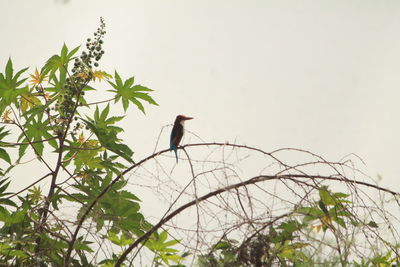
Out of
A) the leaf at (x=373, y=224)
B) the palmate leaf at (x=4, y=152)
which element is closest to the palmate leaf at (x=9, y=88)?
the palmate leaf at (x=4, y=152)

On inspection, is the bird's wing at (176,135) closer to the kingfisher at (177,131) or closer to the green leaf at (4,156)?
the kingfisher at (177,131)

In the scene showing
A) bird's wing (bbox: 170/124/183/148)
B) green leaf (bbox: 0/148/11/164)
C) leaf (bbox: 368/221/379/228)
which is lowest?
leaf (bbox: 368/221/379/228)

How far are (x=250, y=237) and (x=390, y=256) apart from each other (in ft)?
4.40

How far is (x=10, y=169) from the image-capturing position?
2764 millimetres

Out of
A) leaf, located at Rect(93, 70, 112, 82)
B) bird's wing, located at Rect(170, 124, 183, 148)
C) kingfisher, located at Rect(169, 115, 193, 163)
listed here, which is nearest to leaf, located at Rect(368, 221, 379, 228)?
kingfisher, located at Rect(169, 115, 193, 163)

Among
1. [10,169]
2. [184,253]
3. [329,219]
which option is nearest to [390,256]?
[329,219]

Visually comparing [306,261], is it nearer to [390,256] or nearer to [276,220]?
[276,220]

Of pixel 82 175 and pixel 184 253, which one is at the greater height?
pixel 82 175

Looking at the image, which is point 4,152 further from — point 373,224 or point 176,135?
point 373,224

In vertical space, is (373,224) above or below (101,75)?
below

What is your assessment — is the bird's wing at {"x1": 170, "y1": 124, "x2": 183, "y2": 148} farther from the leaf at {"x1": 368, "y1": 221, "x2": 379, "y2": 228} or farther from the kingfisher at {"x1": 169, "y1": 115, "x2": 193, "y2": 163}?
the leaf at {"x1": 368, "y1": 221, "x2": 379, "y2": 228}

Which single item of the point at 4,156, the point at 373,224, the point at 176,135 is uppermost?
the point at 176,135

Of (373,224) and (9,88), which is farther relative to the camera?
(9,88)

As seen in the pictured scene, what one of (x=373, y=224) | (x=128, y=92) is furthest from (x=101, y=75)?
(x=373, y=224)
